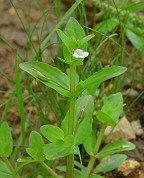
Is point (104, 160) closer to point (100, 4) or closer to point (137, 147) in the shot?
point (137, 147)

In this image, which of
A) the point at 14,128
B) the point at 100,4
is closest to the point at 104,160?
the point at 14,128

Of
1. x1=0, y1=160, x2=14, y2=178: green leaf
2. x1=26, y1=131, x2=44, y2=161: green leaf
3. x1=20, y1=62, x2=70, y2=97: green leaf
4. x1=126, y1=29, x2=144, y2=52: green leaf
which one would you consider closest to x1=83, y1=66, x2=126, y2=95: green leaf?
x1=20, y1=62, x2=70, y2=97: green leaf

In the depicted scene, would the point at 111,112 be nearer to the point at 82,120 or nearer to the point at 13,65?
the point at 82,120

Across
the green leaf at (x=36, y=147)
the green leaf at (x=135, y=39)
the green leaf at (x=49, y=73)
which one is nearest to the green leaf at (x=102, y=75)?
the green leaf at (x=49, y=73)

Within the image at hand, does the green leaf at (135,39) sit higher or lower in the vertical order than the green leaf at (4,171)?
higher

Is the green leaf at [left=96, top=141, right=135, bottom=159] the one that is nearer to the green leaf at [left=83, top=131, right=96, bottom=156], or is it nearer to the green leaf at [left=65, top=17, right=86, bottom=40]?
the green leaf at [left=83, top=131, right=96, bottom=156]

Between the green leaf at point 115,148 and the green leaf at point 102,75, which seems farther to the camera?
the green leaf at point 115,148

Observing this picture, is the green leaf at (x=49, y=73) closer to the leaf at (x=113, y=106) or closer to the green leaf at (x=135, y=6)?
the leaf at (x=113, y=106)

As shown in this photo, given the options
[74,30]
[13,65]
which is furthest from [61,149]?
[13,65]
